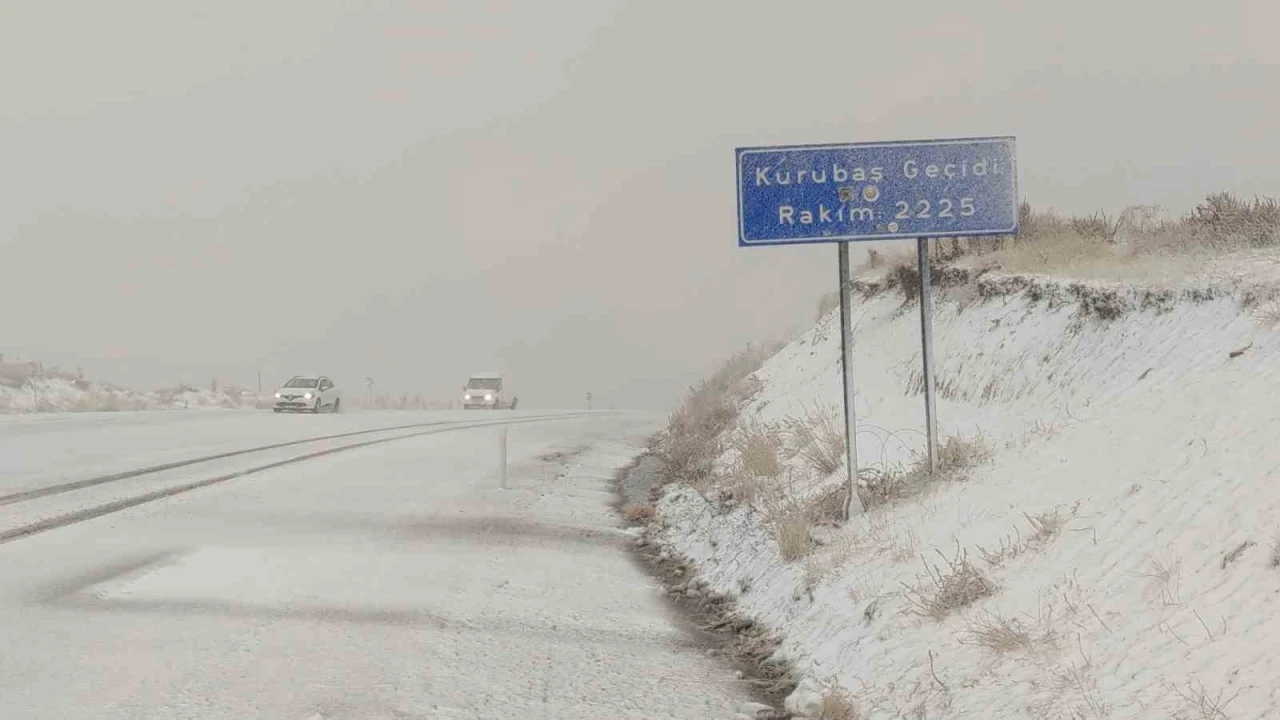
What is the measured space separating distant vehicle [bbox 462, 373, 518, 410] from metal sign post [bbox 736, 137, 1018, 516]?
43.4 meters

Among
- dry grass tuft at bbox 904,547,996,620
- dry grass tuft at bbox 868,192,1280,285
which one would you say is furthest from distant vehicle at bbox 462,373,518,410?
dry grass tuft at bbox 904,547,996,620

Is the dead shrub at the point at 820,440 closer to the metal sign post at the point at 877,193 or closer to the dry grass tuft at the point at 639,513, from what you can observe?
the metal sign post at the point at 877,193

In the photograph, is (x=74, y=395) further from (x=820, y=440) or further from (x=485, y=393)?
(x=820, y=440)

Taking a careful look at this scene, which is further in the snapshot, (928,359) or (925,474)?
(928,359)

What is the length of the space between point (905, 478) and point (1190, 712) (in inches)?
235

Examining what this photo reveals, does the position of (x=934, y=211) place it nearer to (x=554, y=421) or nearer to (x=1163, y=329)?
(x=1163, y=329)

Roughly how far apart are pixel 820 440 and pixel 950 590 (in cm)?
712

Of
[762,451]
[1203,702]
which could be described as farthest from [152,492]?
[1203,702]

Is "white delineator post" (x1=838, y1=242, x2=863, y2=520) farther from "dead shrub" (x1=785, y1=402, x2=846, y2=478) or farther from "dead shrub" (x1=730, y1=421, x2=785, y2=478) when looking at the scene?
"dead shrub" (x1=730, y1=421, x2=785, y2=478)

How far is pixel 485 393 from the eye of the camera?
176 feet

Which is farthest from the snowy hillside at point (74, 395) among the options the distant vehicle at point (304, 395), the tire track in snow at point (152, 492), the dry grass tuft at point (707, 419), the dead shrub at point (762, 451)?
the dead shrub at point (762, 451)

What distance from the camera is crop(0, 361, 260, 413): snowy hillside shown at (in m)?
40.9

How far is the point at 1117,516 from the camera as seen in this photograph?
6922 mm

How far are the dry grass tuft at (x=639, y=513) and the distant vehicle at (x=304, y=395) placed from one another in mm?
28149
